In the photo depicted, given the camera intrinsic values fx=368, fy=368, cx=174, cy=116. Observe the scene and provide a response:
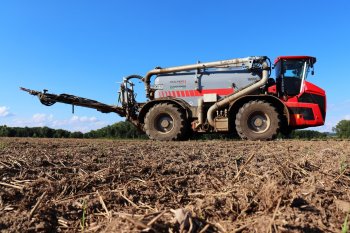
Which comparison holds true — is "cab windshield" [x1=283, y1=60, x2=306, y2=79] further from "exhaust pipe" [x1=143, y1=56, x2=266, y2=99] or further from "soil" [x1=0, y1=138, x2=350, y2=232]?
"soil" [x1=0, y1=138, x2=350, y2=232]

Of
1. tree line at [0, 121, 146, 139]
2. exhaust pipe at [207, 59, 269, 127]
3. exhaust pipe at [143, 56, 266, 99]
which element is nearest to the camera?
exhaust pipe at [207, 59, 269, 127]

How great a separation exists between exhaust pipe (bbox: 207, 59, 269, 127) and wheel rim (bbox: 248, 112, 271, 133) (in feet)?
2.58

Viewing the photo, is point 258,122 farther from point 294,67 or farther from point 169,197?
point 169,197

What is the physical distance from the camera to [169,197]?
2801 mm

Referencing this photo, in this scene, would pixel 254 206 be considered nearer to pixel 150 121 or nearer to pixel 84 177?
pixel 84 177

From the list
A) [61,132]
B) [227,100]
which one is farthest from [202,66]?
[61,132]

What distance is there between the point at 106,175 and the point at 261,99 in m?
8.07

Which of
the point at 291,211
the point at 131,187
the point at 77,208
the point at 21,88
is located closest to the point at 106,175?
the point at 131,187

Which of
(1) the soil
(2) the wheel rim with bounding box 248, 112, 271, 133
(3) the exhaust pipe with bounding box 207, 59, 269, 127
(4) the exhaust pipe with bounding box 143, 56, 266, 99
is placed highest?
(4) the exhaust pipe with bounding box 143, 56, 266, 99

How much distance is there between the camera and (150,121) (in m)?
11.6

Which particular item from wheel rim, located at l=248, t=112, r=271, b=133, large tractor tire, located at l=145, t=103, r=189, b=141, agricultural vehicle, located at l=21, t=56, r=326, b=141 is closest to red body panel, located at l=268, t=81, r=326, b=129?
agricultural vehicle, located at l=21, t=56, r=326, b=141

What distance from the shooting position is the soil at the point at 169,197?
2.13 meters

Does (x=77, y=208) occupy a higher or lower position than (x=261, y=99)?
lower

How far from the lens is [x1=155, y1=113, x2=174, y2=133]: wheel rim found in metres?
11.5
